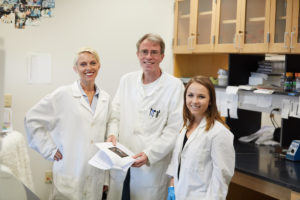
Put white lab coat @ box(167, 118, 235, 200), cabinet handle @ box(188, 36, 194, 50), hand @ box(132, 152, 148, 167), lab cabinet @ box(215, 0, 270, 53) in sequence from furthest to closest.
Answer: cabinet handle @ box(188, 36, 194, 50)
lab cabinet @ box(215, 0, 270, 53)
hand @ box(132, 152, 148, 167)
white lab coat @ box(167, 118, 235, 200)

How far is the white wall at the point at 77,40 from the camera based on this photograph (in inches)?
119

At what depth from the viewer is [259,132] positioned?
128 inches

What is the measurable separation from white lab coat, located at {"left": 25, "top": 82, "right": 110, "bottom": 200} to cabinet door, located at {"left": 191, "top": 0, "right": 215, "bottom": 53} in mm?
1377

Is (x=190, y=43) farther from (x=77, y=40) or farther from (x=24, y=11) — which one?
(x=24, y=11)

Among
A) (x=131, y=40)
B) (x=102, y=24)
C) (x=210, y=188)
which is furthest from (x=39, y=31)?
(x=210, y=188)

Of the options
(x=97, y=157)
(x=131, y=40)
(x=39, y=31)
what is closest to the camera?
(x=97, y=157)

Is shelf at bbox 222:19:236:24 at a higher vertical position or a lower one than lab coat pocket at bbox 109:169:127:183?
higher

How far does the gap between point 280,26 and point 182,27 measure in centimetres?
118

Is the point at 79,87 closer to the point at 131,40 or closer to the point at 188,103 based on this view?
the point at 188,103

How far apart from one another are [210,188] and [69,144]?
928 mm

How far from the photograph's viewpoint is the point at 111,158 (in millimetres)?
1994

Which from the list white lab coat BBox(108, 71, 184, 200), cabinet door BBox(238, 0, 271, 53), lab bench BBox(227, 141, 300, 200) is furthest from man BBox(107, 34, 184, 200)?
cabinet door BBox(238, 0, 271, 53)

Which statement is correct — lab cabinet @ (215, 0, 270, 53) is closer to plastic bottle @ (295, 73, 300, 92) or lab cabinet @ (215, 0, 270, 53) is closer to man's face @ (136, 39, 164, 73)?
plastic bottle @ (295, 73, 300, 92)

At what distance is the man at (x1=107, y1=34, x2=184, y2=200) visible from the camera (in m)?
2.24
